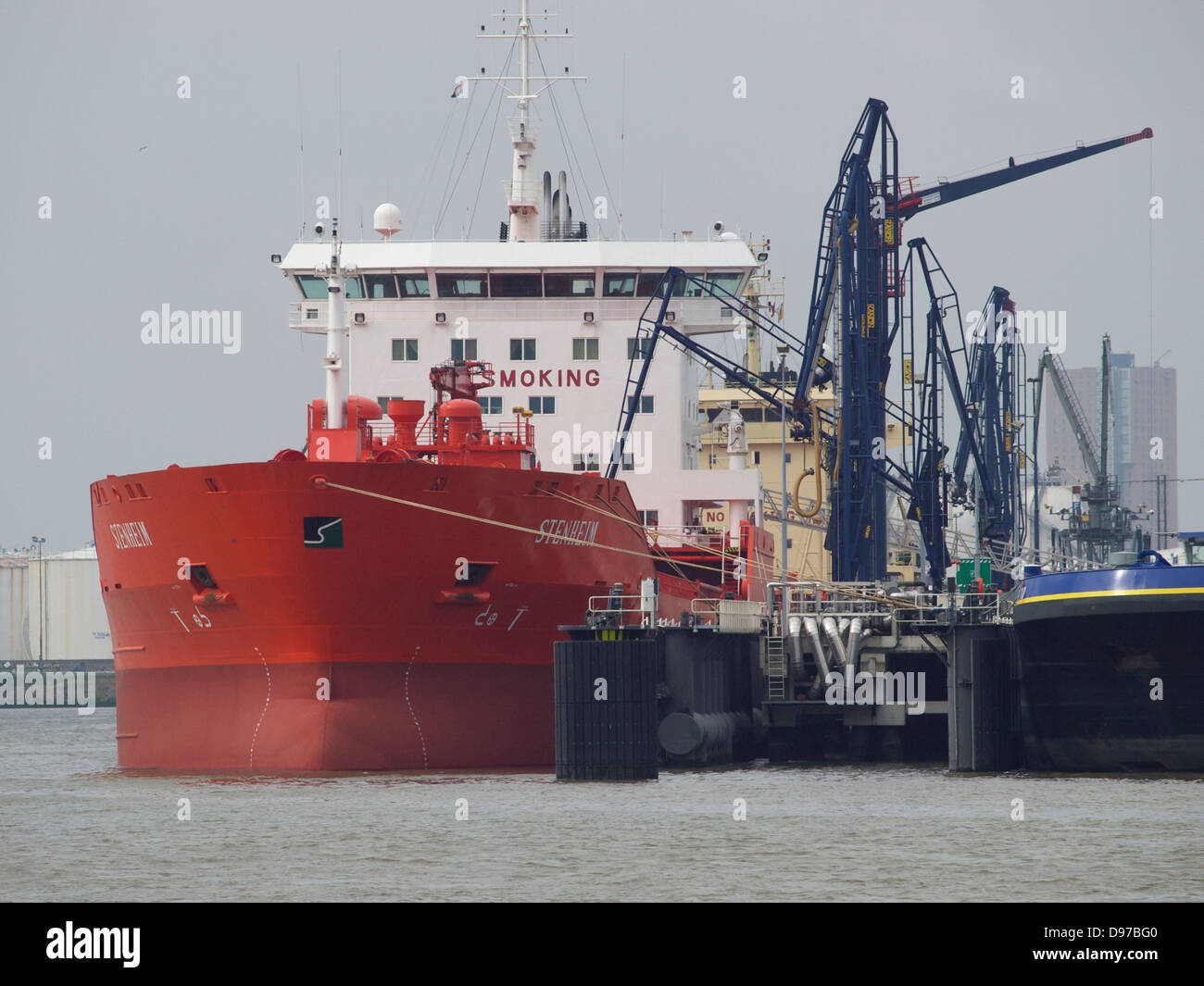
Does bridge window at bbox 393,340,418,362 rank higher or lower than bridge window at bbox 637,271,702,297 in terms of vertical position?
lower

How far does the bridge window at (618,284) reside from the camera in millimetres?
39656

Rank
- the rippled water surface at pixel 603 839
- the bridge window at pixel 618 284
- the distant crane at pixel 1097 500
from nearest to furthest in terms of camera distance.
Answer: the rippled water surface at pixel 603 839, the bridge window at pixel 618 284, the distant crane at pixel 1097 500

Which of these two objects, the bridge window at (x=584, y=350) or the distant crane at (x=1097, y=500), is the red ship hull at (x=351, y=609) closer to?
the bridge window at (x=584, y=350)

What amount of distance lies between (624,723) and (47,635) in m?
105

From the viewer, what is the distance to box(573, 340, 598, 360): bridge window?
39.2 m

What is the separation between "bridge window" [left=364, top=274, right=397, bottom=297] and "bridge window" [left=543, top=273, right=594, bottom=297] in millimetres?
3207

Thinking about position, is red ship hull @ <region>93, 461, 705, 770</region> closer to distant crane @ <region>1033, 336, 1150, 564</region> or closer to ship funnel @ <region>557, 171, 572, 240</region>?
ship funnel @ <region>557, 171, 572, 240</region>

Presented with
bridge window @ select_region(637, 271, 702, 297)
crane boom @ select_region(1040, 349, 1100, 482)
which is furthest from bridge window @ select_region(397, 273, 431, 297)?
crane boom @ select_region(1040, 349, 1100, 482)

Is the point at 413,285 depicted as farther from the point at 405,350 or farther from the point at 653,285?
the point at 653,285

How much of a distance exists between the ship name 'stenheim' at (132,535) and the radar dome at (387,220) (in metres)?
10.8

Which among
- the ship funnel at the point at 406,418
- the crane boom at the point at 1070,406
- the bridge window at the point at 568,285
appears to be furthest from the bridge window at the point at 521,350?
the crane boom at the point at 1070,406

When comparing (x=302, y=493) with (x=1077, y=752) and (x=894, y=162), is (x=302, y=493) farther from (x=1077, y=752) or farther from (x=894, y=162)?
(x=894, y=162)
